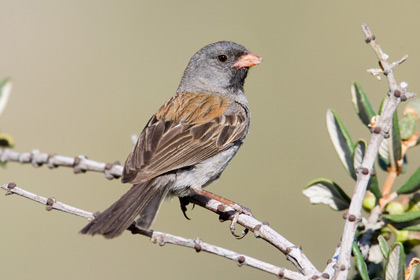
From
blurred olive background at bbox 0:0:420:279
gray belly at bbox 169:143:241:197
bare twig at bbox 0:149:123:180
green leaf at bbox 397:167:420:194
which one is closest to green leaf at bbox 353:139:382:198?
green leaf at bbox 397:167:420:194

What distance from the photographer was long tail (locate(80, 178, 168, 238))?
116 inches

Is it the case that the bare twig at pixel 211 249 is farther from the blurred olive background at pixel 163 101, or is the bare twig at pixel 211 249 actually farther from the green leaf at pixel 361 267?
the blurred olive background at pixel 163 101

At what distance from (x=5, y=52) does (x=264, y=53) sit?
163 inches

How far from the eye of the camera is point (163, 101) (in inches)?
349

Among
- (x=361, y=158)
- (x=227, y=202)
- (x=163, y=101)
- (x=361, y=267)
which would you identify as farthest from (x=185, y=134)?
(x=163, y=101)

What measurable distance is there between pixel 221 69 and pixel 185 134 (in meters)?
1.08

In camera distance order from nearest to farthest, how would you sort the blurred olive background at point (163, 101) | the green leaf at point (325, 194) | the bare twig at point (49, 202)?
the bare twig at point (49, 202)
the green leaf at point (325, 194)
the blurred olive background at point (163, 101)

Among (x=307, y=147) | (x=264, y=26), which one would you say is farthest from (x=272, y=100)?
(x=264, y=26)

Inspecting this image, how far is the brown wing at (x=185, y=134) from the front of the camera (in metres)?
3.68

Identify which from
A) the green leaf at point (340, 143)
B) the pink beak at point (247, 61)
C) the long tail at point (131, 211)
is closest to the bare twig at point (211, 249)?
the long tail at point (131, 211)

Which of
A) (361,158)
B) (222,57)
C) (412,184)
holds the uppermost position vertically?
(222,57)

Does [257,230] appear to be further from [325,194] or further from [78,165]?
[78,165]

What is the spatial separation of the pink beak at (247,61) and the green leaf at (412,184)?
84.5 inches

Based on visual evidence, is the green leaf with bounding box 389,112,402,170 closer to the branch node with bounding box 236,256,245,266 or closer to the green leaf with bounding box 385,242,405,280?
the green leaf with bounding box 385,242,405,280
